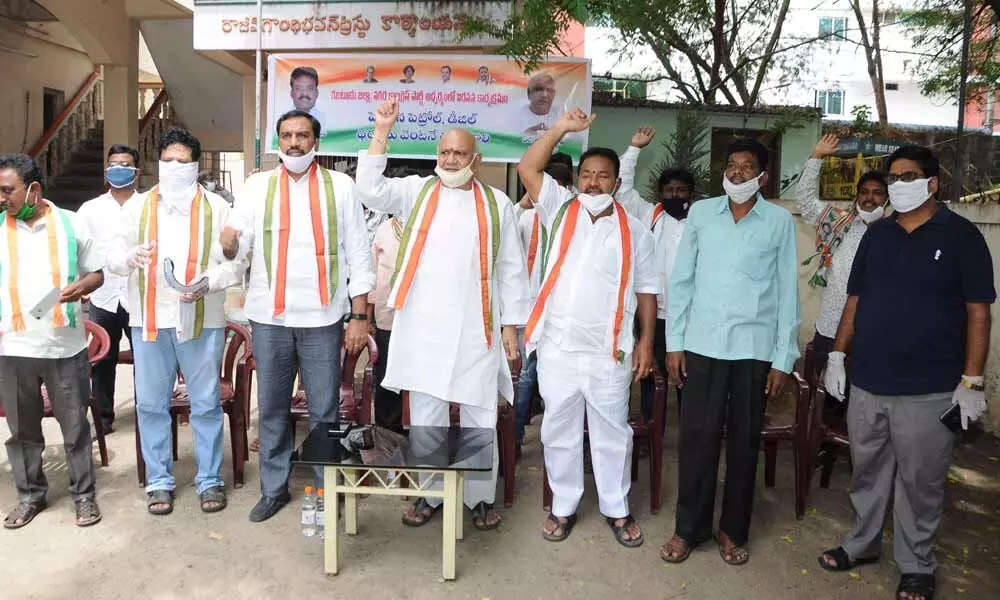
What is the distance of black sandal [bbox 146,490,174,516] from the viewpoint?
4.24 meters

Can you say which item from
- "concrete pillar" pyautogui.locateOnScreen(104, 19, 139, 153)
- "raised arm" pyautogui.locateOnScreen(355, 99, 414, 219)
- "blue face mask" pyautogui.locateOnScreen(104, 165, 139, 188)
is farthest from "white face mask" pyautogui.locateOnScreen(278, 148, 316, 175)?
"concrete pillar" pyautogui.locateOnScreen(104, 19, 139, 153)

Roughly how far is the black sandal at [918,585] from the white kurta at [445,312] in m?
1.98

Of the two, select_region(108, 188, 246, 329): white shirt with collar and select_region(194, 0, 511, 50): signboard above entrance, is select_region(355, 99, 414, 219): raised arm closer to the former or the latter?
select_region(108, 188, 246, 329): white shirt with collar

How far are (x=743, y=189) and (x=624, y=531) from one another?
174 cm

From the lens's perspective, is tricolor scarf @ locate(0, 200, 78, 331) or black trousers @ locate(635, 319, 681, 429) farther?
black trousers @ locate(635, 319, 681, 429)

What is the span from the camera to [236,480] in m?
4.61

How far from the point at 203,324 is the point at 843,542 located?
3.33 m

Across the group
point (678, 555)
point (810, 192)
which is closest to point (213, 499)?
point (678, 555)

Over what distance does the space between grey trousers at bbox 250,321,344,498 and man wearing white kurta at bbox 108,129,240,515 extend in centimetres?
32

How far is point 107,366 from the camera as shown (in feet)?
17.9

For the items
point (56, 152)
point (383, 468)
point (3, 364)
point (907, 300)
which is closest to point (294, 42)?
point (3, 364)

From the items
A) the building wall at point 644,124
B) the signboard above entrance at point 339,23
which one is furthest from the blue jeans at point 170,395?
the building wall at point 644,124

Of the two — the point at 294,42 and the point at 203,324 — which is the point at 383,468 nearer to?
the point at 203,324

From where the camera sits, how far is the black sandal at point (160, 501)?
13.9 feet
